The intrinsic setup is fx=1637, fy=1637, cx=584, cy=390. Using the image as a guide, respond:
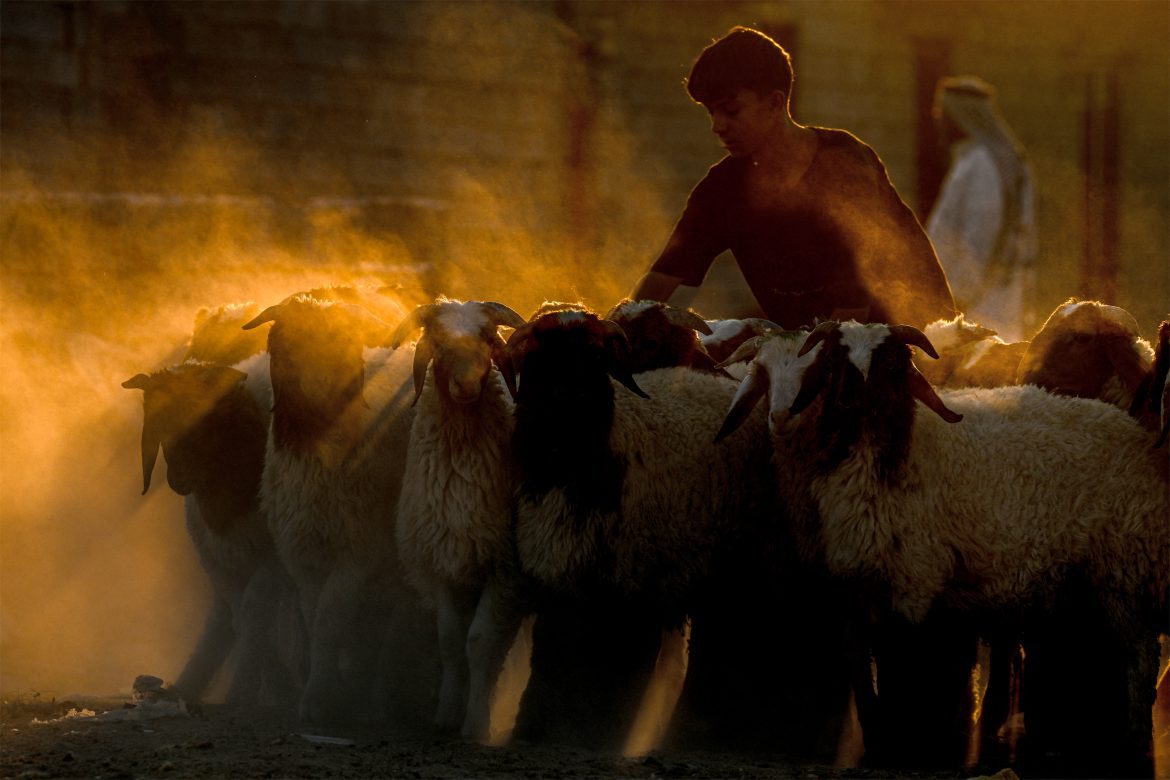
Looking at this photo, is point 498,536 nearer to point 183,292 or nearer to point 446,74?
point 183,292

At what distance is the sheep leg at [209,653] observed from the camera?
722cm

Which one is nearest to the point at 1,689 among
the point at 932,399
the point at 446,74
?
the point at 932,399

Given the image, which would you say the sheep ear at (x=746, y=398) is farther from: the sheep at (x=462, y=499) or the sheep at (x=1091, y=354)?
the sheep at (x=1091, y=354)

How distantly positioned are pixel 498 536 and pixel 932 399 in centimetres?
168

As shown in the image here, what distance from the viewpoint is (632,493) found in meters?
6.20

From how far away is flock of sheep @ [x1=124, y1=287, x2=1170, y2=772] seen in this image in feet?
19.2

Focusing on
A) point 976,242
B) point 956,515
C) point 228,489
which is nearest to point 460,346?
point 228,489

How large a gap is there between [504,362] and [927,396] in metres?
1.58

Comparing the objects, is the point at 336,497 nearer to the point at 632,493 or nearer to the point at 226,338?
the point at 632,493

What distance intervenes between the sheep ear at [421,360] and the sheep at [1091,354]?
2.51 meters

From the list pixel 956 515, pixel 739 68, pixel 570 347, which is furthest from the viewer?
pixel 739 68

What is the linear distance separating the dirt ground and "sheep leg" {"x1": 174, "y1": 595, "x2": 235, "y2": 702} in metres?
0.88

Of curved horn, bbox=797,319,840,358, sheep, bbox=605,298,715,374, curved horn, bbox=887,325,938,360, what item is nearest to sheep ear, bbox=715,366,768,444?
curved horn, bbox=797,319,840,358

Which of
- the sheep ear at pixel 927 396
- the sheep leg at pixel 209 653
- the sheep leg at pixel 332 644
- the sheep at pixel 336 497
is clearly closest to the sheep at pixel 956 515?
the sheep ear at pixel 927 396
